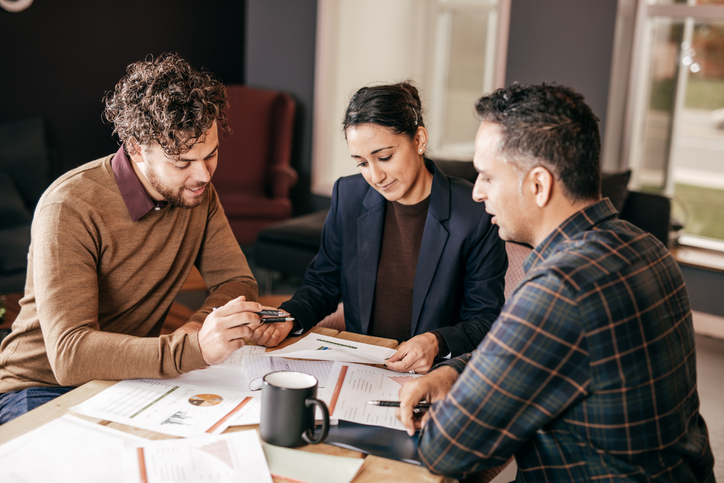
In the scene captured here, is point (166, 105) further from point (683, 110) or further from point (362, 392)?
point (683, 110)

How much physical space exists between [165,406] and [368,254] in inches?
32.8

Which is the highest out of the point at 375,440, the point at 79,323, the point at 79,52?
the point at 79,52

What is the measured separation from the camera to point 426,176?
1869 mm

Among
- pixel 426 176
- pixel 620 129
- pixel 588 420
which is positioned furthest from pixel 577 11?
pixel 588 420

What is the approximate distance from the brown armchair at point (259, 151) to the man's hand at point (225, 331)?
3597mm

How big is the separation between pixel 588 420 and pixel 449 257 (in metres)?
0.81

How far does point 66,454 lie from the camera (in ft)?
3.32

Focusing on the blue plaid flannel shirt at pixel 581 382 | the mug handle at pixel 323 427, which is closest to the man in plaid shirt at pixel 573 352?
the blue plaid flannel shirt at pixel 581 382

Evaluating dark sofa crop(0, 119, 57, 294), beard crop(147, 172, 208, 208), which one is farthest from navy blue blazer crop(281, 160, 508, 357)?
dark sofa crop(0, 119, 57, 294)

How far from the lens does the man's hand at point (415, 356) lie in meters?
1.42

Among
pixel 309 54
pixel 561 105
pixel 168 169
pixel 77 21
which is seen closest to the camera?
pixel 561 105

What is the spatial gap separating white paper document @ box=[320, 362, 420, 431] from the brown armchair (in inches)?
140

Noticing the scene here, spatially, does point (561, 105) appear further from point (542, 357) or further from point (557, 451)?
point (557, 451)

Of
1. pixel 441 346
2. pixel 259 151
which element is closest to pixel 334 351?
pixel 441 346
